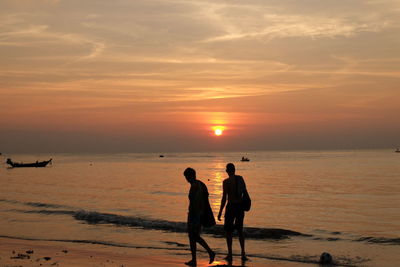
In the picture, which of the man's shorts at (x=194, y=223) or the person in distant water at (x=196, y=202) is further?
the man's shorts at (x=194, y=223)

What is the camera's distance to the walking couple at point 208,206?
37.7ft

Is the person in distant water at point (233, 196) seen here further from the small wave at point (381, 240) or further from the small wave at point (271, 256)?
the small wave at point (381, 240)

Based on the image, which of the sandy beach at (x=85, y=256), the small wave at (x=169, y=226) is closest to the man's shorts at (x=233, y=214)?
the sandy beach at (x=85, y=256)

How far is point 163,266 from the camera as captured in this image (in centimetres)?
1262

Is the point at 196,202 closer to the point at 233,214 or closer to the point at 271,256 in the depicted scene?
the point at 233,214

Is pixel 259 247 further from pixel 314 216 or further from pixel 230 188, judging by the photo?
pixel 314 216

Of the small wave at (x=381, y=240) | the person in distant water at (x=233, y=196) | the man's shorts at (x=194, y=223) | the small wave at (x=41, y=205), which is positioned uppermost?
the person in distant water at (x=233, y=196)

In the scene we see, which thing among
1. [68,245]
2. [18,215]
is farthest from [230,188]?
[18,215]

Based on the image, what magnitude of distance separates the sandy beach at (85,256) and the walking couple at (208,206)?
3.59 feet

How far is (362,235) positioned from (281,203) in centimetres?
1433

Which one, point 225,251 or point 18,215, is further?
point 18,215

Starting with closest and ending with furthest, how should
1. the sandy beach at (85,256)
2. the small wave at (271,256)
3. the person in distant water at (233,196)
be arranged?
the person in distant water at (233,196) → the sandy beach at (85,256) → the small wave at (271,256)

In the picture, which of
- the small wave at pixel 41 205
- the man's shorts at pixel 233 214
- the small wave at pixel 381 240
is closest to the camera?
the man's shorts at pixel 233 214

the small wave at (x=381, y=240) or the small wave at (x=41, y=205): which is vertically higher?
the small wave at (x=41, y=205)
